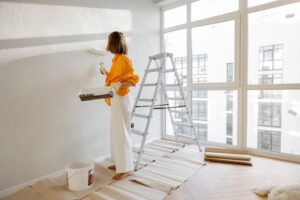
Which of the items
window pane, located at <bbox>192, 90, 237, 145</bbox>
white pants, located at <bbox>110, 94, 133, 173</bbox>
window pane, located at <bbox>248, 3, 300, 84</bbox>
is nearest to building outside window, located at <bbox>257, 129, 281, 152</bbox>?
window pane, located at <bbox>192, 90, 237, 145</bbox>

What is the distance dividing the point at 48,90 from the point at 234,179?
225 centimetres

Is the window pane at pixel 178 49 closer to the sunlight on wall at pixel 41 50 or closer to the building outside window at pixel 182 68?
the building outside window at pixel 182 68

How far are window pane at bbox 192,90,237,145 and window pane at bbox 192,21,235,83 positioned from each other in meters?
0.26

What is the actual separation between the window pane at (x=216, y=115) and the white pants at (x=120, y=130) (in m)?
1.62

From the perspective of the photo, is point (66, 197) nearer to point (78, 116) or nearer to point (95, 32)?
point (78, 116)

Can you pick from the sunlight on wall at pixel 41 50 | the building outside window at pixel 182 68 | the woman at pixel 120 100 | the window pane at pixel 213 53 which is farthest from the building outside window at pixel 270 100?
the sunlight on wall at pixel 41 50

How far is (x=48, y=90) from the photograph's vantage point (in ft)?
6.81

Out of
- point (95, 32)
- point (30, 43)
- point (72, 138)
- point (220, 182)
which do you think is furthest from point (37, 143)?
point (220, 182)

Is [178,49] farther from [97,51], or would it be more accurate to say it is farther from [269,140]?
[269,140]

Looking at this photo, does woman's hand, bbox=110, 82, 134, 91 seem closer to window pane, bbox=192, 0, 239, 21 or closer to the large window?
the large window

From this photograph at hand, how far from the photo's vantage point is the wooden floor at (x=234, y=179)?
67.7 inches

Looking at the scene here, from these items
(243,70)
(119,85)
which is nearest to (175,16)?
(243,70)

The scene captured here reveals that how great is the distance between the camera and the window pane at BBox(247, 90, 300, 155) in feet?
7.98

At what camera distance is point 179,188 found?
184 centimetres
